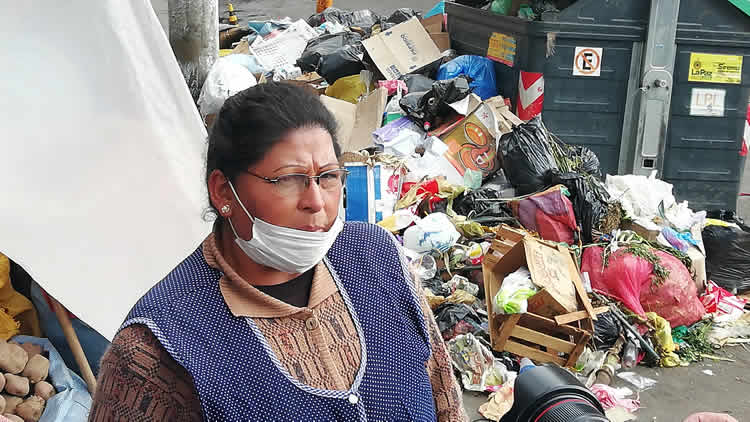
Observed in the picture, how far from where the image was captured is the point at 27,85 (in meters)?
2.93

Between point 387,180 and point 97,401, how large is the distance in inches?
141

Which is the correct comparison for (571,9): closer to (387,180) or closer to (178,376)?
(387,180)

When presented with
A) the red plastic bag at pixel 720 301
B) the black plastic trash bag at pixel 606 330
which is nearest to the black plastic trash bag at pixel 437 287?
the black plastic trash bag at pixel 606 330

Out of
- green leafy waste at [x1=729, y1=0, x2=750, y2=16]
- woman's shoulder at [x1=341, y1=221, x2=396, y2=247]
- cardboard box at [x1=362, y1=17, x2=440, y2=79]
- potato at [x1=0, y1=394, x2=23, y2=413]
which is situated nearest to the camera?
woman's shoulder at [x1=341, y1=221, x2=396, y2=247]

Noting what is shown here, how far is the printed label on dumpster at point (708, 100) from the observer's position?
17.7ft

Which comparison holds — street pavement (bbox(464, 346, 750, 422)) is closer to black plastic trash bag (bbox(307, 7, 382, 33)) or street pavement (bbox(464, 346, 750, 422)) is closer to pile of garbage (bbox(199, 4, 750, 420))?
pile of garbage (bbox(199, 4, 750, 420))

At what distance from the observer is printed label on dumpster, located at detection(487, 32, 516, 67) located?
18.7 feet

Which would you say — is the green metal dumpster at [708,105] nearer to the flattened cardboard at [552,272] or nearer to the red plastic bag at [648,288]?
the red plastic bag at [648,288]

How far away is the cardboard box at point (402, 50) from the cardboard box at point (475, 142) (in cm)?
122

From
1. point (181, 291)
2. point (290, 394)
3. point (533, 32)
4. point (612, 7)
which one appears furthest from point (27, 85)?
point (612, 7)

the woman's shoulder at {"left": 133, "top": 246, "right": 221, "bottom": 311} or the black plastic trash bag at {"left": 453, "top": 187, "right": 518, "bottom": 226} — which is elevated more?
the woman's shoulder at {"left": 133, "top": 246, "right": 221, "bottom": 311}

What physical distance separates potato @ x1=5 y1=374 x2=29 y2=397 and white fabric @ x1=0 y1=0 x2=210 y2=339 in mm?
344

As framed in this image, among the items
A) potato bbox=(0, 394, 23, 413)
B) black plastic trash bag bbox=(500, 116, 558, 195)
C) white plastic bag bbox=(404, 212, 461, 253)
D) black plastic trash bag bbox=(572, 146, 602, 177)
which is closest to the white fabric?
potato bbox=(0, 394, 23, 413)

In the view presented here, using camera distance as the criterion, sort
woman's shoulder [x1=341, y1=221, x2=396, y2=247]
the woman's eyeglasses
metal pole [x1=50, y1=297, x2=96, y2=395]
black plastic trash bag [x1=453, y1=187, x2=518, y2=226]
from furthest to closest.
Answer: black plastic trash bag [x1=453, y1=187, x2=518, y2=226], metal pole [x1=50, y1=297, x2=96, y2=395], woman's shoulder [x1=341, y1=221, x2=396, y2=247], the woman's eyeglasses
